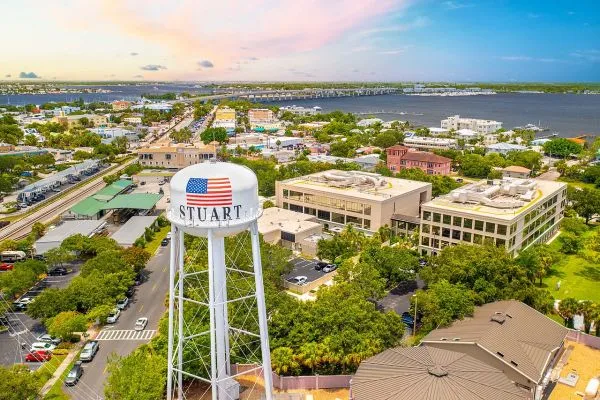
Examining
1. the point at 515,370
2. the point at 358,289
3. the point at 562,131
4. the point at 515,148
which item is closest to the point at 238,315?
the point at 358,289

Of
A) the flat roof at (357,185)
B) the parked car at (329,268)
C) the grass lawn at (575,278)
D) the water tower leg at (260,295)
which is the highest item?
the water tower leg at (260,295)

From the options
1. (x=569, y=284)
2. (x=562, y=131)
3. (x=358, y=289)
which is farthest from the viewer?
(x=562, y=131)

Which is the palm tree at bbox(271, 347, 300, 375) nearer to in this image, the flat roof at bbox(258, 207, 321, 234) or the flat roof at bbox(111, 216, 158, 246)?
the flat roof at bbox(258, 207, 321, 234)

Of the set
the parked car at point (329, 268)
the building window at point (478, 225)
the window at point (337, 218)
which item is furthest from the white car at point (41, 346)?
the building window at point (478, 225)

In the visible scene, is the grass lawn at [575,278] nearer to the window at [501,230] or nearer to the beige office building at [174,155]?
the window at [501,230]

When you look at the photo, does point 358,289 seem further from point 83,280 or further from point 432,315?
point 83,280
